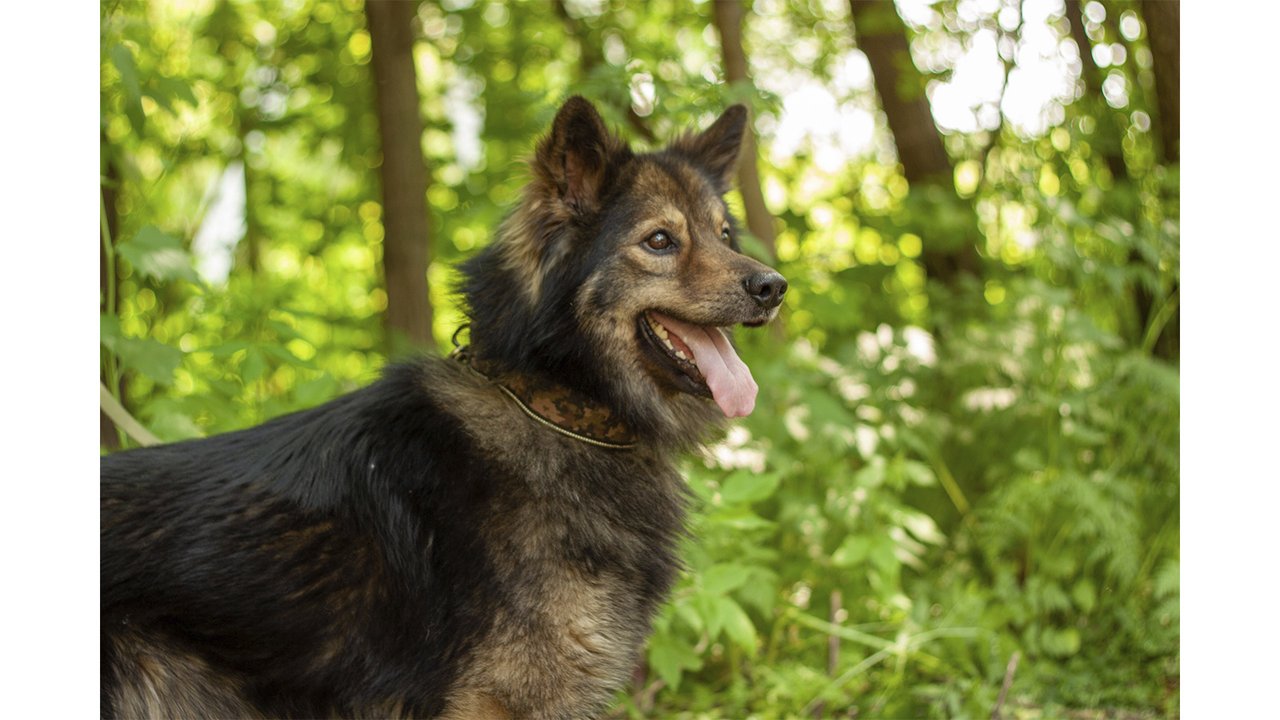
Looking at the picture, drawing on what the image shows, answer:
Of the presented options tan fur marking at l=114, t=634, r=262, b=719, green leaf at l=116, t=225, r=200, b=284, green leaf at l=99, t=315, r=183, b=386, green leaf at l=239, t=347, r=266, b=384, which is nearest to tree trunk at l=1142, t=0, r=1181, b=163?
green leaf at l=239, t=347, r=266, b=384

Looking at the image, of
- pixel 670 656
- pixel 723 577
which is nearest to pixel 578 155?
pixel 723 577

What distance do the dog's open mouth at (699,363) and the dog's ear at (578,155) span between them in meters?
0.41

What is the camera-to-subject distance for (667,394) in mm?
3301

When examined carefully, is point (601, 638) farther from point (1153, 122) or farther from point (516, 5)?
point (516, 5)

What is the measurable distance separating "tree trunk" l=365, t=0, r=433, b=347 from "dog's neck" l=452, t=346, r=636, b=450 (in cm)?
489

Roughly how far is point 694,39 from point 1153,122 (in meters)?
5.77

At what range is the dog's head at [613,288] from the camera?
312 centimetres

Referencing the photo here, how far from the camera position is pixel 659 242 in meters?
3.20

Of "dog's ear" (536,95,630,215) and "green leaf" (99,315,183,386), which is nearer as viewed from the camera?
"dog's ear" (536,95,630,215)

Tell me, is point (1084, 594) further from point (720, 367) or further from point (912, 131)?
point (912, 131)

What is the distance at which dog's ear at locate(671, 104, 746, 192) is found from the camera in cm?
365

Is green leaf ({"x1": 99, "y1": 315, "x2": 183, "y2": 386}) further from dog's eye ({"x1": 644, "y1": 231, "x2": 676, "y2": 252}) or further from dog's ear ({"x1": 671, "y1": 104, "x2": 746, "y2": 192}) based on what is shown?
dog's ear ({"x1": 671, "y1": 104, "x2": 746, "y2": 192})

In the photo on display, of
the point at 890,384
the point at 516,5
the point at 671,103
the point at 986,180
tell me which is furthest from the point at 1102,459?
the point at 516,5

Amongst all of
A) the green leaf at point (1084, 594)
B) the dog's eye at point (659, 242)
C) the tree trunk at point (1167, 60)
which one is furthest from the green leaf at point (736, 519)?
the tree trunk at point (1167, 60)
